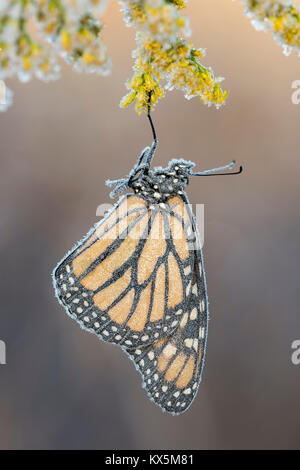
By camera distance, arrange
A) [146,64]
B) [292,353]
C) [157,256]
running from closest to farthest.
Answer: [146,64] → [157,256] → [292,353]

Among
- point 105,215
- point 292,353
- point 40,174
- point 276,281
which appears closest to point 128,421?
point 292,353

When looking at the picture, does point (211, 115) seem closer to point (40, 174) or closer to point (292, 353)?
point (40, 174)

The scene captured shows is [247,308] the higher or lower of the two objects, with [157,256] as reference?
lower

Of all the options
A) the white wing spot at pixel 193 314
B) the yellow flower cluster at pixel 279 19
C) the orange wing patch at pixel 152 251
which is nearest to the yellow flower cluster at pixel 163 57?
the yellow flower cluster at pixel 279 19

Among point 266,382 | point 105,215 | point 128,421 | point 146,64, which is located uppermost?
point 146,64

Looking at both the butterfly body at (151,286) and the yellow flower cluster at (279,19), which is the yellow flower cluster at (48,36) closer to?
the yellow flower cluster at (279,19)

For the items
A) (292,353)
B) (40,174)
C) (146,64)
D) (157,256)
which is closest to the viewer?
(146,64)

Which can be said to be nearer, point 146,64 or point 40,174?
point 146,64
